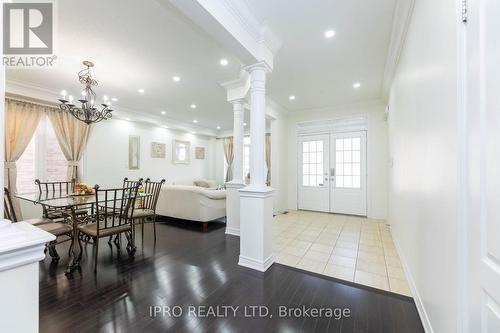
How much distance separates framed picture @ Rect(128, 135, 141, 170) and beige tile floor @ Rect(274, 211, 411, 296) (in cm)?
449

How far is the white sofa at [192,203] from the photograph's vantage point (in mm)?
4180

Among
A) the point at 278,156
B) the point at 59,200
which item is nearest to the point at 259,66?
the point at 278,156

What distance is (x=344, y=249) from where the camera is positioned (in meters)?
3.10

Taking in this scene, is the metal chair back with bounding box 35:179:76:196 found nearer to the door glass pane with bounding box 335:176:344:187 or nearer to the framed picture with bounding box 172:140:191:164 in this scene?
the framed picture with bounding box 172:140:191:164

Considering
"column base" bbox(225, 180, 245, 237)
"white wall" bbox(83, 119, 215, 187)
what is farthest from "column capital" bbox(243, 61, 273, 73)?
"white wall" bbox(83, 119, 215, 187)

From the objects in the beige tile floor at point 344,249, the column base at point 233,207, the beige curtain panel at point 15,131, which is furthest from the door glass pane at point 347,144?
the beige curtain panel at point 15,131

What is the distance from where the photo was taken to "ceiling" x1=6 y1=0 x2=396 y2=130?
7.13ft

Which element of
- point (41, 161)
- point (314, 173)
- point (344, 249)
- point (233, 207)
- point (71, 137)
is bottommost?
point (344, 249)

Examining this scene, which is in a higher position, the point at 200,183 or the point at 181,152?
the point at 181,152

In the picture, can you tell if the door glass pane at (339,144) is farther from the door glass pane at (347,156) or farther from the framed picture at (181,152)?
the framed picture at (181,152)

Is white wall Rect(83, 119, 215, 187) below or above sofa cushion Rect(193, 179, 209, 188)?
above

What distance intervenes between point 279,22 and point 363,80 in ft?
7.69

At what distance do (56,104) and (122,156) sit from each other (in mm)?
→ 1831

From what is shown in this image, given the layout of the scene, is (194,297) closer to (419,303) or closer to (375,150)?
(419,303)
